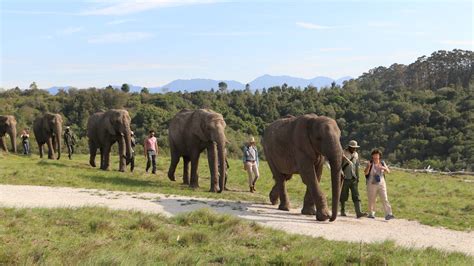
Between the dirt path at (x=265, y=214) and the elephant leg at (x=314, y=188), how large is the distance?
0.27 meters

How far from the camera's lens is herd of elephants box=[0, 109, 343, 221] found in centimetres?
1330

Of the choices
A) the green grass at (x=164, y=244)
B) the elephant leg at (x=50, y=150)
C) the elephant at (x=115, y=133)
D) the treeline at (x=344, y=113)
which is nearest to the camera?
the green grass at (x=164, y=244)

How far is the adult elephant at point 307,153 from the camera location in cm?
1308

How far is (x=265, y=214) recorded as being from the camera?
555 inches

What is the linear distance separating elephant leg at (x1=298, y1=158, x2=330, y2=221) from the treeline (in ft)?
118

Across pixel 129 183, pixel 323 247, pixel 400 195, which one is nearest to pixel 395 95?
pixel 400 195

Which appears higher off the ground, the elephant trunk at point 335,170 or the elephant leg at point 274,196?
the elephant trunk at point 335,170

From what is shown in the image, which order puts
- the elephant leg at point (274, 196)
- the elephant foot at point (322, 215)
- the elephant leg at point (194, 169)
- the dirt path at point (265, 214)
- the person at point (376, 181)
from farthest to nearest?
1. the elephant leg at point (194, 169)
2. the elephant leg at point (274, 196)
3. the person at point (376, 181)
4. the elephant foot at point (322, 215)
5. the dirt path at point (265, 214)

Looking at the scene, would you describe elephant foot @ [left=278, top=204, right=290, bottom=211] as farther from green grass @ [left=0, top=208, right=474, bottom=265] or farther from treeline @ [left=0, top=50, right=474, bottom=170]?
treeline @ [left=0, top=50, right=474, bottom=170]

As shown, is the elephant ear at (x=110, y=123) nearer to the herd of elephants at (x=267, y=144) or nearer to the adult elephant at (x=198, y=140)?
the herd of elephants at (x=267, y=144)

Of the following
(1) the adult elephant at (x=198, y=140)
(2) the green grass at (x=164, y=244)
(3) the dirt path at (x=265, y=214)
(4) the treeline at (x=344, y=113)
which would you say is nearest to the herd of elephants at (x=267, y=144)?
(1) the adult elephant at (x=198, y=140)

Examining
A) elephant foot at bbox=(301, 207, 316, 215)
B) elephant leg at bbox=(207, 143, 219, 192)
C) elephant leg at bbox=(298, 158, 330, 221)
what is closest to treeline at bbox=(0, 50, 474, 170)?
elephant leg at bbox=(207, 143, 219, 192)

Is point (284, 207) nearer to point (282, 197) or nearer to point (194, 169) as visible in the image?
point (282, 197)

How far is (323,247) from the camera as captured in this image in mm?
9930
